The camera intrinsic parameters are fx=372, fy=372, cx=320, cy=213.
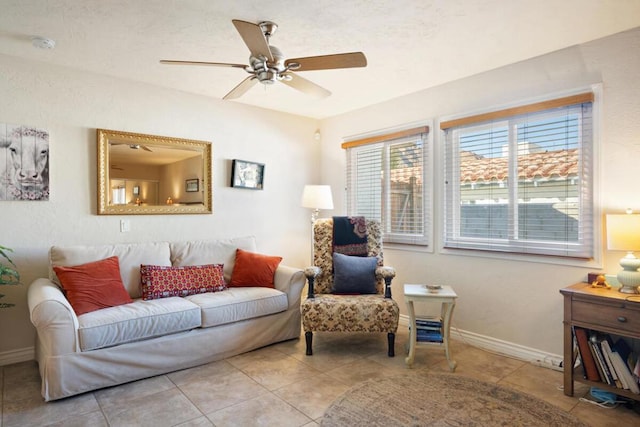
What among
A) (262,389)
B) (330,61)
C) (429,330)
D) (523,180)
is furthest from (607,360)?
(330,61)

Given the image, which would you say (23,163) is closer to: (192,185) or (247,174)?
(192,185)

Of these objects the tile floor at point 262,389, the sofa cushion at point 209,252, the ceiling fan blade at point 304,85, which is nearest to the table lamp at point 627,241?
the tile floor at point 262,389

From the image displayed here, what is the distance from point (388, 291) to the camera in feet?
10.7

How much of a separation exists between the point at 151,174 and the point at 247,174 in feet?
3.36

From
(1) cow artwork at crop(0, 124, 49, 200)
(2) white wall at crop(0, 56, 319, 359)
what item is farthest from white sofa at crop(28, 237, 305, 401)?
(1) cow artwork at crop(0, 124, 49, 200)

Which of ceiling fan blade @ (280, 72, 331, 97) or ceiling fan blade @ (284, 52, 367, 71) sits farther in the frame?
ceiling fan blade @ (280, 72, 331, 97)

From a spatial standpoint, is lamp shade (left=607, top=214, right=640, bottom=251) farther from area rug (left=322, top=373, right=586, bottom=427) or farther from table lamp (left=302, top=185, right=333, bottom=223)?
table lamp (left=302, top=185, right=333, bottom=223)

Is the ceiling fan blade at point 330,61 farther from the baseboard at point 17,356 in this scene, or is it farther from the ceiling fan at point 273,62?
the baseboard at point 17,356

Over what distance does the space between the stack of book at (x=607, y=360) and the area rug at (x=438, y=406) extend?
1.24ft

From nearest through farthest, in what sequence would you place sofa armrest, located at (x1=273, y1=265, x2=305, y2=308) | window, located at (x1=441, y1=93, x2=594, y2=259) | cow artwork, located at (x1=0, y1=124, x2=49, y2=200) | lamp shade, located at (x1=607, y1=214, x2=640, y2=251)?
lamp shade, located at (x1=607, y1=214, x2=640, y2=251) < window, located at (x1=441, y1=93, x2=594, y2=259) < cow artwork, located at (x1=0, y1=124, x2=49, y2=200) < sofa armrest, located at (x1=273, y1=265, x2=305, y2=308)

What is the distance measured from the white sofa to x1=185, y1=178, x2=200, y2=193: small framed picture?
57cm

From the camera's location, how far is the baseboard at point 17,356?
2.94 m

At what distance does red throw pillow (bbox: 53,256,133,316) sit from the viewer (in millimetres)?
2691

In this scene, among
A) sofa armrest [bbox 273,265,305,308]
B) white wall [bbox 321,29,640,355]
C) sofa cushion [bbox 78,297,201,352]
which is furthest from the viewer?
sofa armrest [bbox 273,265,305,308]
